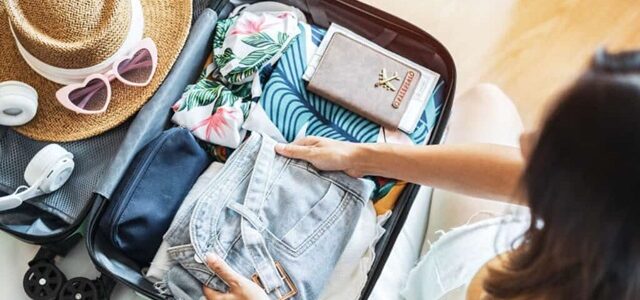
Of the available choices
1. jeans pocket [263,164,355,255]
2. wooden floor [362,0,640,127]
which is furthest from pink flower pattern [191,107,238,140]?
wooden floor [362,0,640,127]

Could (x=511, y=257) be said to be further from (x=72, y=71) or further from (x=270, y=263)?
(x=72, y=71)

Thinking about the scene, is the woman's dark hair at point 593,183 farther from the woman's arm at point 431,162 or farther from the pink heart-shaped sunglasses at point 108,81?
the pink heart-shaped sunglasses at point 108,81

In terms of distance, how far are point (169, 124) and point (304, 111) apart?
0.18m

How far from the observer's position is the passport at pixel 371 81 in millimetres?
874

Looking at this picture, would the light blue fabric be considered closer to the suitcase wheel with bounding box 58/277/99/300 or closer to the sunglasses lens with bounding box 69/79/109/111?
the sunglasses lens with bounding box 69/79/109/111

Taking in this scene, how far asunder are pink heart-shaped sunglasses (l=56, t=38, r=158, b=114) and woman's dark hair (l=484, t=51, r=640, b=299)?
22.6 inches

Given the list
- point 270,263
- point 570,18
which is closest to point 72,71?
point 270,263

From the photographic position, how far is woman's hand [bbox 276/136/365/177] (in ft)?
2.64

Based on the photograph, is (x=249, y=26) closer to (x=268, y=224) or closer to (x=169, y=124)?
(x=169, y=124)

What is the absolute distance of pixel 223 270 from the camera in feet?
Result: 2.41

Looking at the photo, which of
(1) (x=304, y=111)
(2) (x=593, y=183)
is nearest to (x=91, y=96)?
(1) (x=304, y=111)

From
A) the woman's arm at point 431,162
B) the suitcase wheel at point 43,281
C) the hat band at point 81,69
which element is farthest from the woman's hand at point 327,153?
the suitcase wheel at point 43,281

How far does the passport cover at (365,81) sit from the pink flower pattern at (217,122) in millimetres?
115

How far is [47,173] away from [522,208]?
0.56 m
